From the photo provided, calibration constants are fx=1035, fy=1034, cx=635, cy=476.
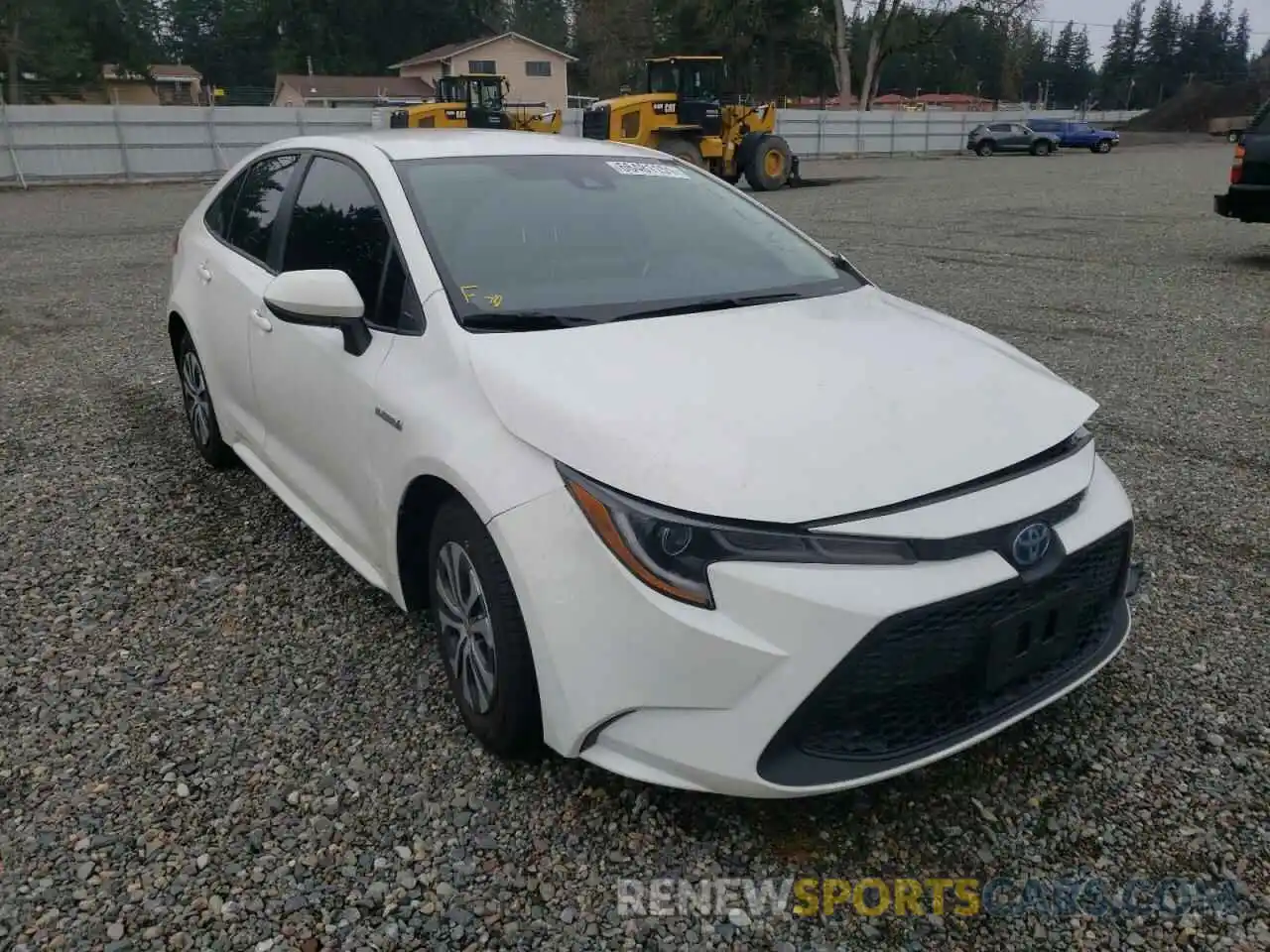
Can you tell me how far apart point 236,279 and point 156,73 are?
7247 cm

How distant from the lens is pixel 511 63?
59.4 meters

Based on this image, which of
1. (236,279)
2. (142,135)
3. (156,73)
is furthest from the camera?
(156,73)

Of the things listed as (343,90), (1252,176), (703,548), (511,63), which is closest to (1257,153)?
(1252,176)

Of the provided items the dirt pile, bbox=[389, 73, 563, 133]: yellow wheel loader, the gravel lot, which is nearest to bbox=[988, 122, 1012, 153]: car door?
bbox=[389, 73, 563, 133]: yellow wheel loader

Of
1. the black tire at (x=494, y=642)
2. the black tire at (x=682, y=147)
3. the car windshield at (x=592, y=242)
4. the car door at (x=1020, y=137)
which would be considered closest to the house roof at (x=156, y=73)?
the car door at (x=1020, y=137)

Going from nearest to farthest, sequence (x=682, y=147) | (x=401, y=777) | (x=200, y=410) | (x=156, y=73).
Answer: (x=401, y=777) < (x=200, y=410) < (x=682, y=147) < (x=156, y=73)

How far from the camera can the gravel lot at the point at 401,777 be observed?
2248 millimetres

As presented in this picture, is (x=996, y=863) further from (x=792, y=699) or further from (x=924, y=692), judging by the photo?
(x=792, y=699)

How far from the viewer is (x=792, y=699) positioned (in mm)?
2119

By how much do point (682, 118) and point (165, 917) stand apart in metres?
21.3

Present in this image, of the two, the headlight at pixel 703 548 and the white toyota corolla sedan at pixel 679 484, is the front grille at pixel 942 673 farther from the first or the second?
the headlight at pixel 703 548

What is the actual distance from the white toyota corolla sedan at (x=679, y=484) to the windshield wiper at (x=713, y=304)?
1cm

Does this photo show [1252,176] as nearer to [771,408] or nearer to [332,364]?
[771,408]

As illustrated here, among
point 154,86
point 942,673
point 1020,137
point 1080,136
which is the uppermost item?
point 154,86
